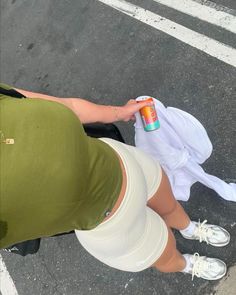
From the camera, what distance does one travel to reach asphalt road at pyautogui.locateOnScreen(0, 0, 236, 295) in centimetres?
305

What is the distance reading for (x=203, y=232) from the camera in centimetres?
281

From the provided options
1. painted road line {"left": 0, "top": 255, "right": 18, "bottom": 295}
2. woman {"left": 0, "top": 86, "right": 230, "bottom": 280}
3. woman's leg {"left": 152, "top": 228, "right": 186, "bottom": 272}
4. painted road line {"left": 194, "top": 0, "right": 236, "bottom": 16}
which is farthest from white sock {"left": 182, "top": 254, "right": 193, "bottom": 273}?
painted road line {"left": 194, "top": 0, "right": 236, "bottom": 16}

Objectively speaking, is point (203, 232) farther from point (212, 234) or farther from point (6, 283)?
point (6, 283)

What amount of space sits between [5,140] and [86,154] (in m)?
0.33

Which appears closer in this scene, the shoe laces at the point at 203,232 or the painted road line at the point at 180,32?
the shoe laces at the point at 203,232

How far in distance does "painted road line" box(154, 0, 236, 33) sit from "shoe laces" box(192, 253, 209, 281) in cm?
185

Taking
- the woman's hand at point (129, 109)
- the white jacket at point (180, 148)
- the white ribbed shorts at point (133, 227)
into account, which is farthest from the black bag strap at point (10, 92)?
the white jacket at point (180, 148)

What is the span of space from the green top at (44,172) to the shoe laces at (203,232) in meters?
1.17

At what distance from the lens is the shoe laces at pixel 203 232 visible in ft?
9.19

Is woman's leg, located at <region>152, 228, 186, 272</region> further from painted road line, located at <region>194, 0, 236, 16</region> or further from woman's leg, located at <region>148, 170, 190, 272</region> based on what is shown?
painted road line, located at <region>194, 0, 236, 16</region>

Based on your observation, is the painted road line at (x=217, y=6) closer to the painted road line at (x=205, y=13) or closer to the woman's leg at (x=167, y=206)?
the painted road line at (x=205, y=13)

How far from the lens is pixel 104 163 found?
185 centimetres

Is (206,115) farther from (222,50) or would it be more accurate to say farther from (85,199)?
(85,199)

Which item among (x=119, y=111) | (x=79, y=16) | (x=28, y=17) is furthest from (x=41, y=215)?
(x=28, y=17)
